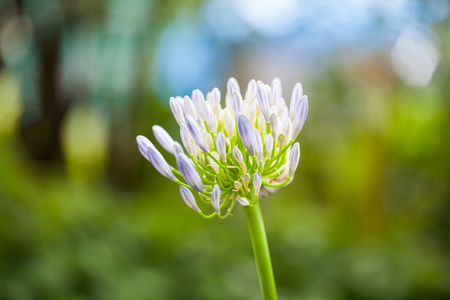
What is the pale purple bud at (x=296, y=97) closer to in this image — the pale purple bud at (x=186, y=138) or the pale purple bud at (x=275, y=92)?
the pale purple bud at (x=275, y=92)

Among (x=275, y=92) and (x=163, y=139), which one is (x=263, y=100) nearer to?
(x=275, y=92)

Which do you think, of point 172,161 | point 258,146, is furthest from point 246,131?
point 172,161

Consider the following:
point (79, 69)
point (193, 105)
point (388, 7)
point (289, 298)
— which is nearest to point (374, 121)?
point (388, 7)

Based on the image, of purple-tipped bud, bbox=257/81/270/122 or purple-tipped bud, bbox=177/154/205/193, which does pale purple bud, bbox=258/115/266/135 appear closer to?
purple-tipped bud, bbox=257/81/270/122

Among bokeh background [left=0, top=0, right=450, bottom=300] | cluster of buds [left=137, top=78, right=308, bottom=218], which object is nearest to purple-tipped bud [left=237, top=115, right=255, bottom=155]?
cluster of buds [left=137, top=78, right=308, bottom=218]

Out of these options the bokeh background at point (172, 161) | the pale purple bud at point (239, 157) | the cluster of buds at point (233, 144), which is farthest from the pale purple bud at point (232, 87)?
the bokeh background at point (172, 161)

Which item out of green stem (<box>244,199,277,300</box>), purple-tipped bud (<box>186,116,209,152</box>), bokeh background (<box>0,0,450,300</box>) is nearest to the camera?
green stem (<box>244,199,277,300</box>)
